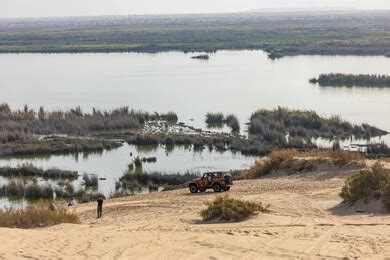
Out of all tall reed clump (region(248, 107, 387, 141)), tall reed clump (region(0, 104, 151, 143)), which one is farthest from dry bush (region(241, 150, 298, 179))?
tall reed clump (region(0, 104, 151, 143))

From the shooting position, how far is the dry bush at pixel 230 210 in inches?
706

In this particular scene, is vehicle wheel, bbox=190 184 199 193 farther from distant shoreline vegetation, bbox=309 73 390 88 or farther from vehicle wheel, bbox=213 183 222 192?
distant shoreline vegetation, bbox=309 73 390 88

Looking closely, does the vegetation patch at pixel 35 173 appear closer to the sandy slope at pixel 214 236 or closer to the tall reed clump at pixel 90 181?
the tall reed clump at pixel 90 181

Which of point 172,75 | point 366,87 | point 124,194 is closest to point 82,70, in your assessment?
point 172,75

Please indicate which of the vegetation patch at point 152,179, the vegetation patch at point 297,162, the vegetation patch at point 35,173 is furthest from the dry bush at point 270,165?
the vegetation patch at point 35,173

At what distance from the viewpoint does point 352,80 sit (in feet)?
205

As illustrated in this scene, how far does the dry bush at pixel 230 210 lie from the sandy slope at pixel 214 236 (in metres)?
0.30

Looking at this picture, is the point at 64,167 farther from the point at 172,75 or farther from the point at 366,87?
the point at 172,75

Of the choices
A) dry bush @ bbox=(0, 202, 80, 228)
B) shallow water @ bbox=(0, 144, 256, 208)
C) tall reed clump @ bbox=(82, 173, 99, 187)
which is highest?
dry bush @ bbox=(0, 202, 80, 228)

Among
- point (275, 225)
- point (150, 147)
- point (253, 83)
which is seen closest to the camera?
point (275, 225)

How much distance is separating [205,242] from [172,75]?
57.4 meters

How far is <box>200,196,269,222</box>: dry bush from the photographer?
17922 mm

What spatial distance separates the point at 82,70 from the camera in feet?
264

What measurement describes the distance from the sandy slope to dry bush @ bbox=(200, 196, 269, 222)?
30cm
